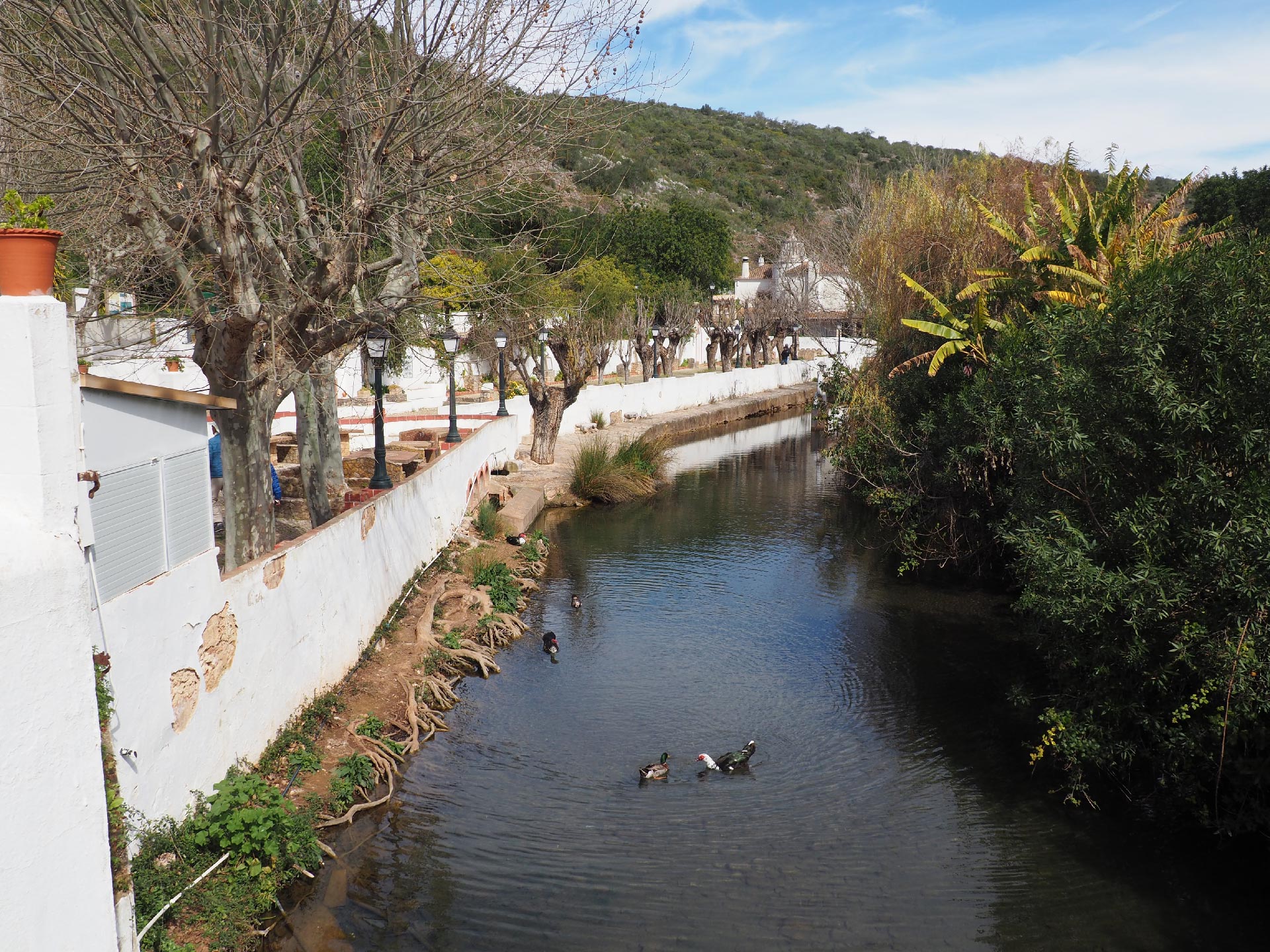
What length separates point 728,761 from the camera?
32.2 ft

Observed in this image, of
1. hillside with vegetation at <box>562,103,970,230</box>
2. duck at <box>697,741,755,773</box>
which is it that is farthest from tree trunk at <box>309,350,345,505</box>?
hillside with vegetation at <box>562,103,970,230</box>

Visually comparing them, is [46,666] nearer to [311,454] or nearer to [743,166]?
[311,454]

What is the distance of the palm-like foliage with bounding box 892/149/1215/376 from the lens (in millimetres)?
13125

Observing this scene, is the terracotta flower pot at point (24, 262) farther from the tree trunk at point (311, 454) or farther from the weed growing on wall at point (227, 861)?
the tree trunk at point (311, 454)

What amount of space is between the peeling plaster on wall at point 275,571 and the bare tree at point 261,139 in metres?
1.94

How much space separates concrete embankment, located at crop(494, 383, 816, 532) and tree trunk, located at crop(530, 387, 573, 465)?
275 millimetres

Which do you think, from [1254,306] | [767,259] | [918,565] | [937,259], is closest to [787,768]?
[1254,306]

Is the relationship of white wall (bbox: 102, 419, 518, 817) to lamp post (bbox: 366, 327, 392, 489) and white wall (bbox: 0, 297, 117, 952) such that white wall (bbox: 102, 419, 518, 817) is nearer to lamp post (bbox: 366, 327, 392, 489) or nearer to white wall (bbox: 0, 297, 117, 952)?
white wall (bbox: 0, 297, 117, 952)

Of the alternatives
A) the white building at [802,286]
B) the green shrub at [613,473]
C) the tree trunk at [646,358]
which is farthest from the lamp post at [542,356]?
the white building at [802,286]

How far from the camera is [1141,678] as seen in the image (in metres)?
8.73

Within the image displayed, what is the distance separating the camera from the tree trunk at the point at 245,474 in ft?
33.0

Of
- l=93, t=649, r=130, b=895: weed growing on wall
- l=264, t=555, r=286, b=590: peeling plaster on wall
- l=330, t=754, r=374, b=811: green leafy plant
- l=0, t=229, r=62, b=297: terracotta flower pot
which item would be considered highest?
l=0, t=229, r=62, b=297: terracotta flower pot

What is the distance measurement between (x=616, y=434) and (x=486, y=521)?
13007 mm

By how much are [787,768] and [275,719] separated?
4.80 meters
